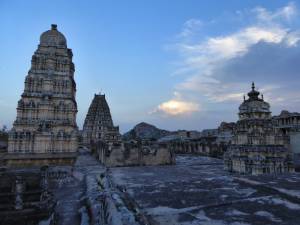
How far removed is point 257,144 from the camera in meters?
18.6

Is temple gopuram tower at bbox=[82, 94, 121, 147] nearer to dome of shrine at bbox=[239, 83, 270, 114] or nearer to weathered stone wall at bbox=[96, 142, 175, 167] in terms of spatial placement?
weathered stone wall at bbox=[96, 142, 175, 167]

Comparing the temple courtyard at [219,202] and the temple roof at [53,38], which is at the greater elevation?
the temple roof at [53,38]

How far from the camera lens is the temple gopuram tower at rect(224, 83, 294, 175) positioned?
1833cm

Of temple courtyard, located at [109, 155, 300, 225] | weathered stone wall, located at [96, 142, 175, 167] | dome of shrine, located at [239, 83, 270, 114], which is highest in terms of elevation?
dome of shrine, located at [239, 83, 270, 114]

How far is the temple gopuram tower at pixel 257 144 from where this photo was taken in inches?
722

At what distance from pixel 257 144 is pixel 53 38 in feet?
97.1

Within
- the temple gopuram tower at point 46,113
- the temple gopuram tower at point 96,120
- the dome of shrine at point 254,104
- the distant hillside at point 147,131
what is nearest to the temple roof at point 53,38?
the temple gopuram tower at point 46,113

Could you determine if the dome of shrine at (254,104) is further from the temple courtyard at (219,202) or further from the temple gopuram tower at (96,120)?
the temple gopuram tower at (96,120)

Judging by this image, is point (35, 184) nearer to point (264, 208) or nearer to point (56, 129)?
point (56, 129)

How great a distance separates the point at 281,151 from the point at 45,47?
31.3m

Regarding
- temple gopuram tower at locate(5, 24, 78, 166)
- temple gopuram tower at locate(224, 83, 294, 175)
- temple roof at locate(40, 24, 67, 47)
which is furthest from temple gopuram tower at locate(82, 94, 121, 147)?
temple gopuram tower at locate(224, 83, 294, 175)

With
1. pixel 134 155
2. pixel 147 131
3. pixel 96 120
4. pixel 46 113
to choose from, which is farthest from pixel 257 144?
pixel 147 131

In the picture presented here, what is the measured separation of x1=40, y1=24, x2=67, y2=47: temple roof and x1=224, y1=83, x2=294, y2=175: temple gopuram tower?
2634cm

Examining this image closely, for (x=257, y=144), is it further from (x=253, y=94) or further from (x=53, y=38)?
(x=53, y=38)
